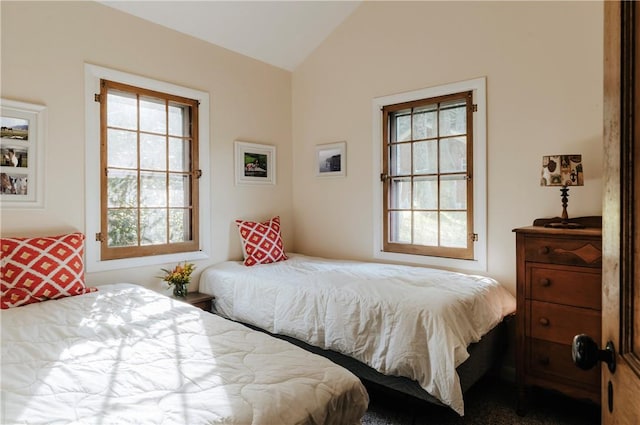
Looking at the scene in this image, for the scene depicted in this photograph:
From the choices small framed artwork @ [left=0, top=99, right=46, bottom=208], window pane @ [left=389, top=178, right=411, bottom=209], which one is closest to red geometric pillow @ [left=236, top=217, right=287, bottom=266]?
window pane @ [left=389, top=178, right=411, bottom=209]

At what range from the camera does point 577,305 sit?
2070 millimetres

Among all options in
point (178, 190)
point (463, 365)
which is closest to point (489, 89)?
point (463, 365)

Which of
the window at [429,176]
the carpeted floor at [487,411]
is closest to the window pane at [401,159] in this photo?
the window at [429,176]

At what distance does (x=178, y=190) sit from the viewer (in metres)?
3.22

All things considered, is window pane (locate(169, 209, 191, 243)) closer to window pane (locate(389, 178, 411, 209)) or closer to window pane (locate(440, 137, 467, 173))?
window pane (locate(389, 178, 411, 209))

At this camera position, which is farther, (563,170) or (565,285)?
(563,170)

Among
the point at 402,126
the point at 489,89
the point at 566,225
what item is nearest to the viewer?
the point at 566,225

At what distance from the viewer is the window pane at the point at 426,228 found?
3.13 metres

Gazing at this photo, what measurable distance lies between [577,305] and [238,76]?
125 inches

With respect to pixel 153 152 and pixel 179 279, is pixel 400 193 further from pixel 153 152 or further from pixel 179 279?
pixel 153 152

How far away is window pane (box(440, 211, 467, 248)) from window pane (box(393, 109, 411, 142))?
753 millimetres

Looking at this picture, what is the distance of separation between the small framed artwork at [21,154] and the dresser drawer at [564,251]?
3022 millimetres

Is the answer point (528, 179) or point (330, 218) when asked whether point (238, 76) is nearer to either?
point (330, 218)

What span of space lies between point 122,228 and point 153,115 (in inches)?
36.4
